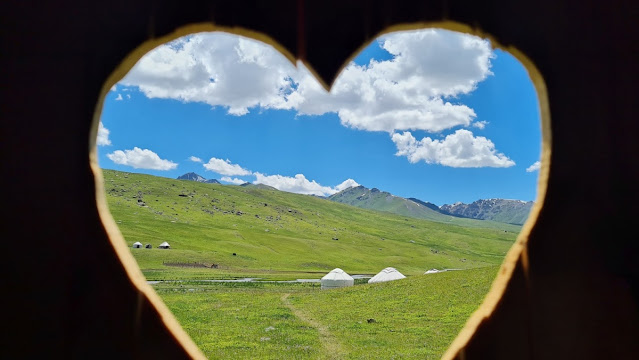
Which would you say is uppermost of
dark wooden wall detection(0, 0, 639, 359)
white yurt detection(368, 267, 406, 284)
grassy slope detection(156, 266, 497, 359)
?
dark wooden wall detection(0, 0, 639, 359)

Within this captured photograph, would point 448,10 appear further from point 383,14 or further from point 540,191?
point 540,191

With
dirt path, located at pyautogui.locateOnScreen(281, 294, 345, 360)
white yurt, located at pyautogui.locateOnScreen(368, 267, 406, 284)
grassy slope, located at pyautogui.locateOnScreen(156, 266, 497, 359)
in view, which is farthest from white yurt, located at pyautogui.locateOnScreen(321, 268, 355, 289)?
dirt path, located at pyautogui.locateOnScreen(281, 294, 345, 360)

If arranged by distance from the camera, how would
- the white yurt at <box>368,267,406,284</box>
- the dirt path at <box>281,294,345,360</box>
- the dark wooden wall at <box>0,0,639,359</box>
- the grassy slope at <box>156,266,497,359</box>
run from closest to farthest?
the dark wooden wall at <box>0,0,639,359</box> < the dirt path at <box>281,294,345,360</box> < the grassy slope at <box>156,266,497,359</box> < the white yurt at <box>368,267,406,284</box>

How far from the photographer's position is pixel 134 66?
9.22 feet

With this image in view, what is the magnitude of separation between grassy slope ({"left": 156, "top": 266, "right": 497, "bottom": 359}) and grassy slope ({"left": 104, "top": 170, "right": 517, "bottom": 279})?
1161 inches

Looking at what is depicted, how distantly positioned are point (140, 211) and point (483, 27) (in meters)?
117

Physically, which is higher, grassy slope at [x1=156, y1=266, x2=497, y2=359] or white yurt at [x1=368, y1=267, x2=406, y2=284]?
grassy slope at [x1=156, y1=266, x2=497, y2=359]

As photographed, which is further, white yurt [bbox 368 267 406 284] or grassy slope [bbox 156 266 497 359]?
white yurt [bbox 368 267 406 284]

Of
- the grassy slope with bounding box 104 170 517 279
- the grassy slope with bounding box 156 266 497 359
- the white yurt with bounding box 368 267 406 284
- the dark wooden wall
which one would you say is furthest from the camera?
the grassy slope with bounding box 104 170 517 279

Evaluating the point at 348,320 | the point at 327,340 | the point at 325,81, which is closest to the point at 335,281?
the point at 348,320

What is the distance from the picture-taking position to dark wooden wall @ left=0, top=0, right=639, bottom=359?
97.4 inches

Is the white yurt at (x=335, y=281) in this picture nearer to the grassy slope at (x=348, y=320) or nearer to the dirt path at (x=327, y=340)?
the grassy slope at (x=348, y=320)

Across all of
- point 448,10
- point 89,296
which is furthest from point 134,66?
point 448,10

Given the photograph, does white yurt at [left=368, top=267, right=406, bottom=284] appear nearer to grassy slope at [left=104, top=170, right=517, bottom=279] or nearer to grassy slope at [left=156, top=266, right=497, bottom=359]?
grassy slope at [left=156, top=266, right=497, bottom=359]
